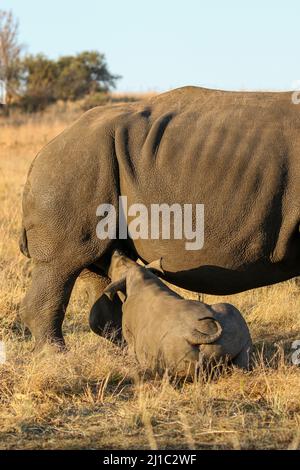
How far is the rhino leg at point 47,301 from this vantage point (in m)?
6.72

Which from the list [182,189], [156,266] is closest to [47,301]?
[156,266]

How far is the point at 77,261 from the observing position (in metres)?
6.63

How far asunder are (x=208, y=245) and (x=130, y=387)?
1227 millimetres

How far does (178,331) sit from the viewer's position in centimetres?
567

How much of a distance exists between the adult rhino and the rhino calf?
0.55 m

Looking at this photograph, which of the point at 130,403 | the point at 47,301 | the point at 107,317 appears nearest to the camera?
the point at 130,403

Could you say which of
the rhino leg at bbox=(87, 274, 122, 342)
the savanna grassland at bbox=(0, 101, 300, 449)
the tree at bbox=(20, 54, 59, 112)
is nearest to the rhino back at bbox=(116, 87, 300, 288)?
the rhino leg at bbox=(87, 274, 122, 342)

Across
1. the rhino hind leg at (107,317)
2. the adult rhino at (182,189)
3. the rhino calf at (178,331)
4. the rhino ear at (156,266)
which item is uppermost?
the adult rhino at (182,189)

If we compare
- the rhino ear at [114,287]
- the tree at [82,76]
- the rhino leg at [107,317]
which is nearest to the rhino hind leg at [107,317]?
the rhino leg at [107,317]

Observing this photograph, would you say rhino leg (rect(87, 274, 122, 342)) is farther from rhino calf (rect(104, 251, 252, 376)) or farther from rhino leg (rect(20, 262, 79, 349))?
rhino calf (rect(104, 251, 252, 376))

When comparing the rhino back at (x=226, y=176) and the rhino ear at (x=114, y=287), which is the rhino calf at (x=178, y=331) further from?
the rhino back at (x=226, y=176)

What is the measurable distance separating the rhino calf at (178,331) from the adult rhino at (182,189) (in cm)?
55

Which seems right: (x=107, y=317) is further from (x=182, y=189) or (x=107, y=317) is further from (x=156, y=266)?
(x=182, y=189)

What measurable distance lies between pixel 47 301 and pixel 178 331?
1.45m
